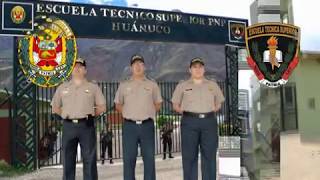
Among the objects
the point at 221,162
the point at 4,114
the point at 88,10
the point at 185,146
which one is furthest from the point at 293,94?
the point at 4,114

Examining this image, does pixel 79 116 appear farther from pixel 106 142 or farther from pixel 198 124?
pixel 106 142

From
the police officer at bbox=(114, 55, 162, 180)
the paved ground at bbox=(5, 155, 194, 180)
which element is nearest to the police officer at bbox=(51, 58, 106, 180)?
the police officer at bbox=(114, 55, 162, 180)

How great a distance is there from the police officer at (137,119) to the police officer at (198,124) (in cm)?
37

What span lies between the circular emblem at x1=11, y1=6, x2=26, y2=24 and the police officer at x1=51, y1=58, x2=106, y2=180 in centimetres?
306

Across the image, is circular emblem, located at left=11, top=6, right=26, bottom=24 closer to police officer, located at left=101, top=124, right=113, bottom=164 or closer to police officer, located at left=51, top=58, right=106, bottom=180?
police officer, located at left=51, top=58, right=106, bottom=180

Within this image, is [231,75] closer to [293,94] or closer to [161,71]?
[293,94]

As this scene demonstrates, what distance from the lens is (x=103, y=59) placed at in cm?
6975

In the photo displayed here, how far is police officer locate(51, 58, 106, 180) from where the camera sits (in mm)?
5258

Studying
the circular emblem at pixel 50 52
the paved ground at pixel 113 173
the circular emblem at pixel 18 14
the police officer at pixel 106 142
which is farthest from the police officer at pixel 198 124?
the police officer at pixel 106 142

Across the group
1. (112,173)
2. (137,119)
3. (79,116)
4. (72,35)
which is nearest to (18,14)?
(72,35)

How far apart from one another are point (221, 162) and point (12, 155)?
494 centimetres

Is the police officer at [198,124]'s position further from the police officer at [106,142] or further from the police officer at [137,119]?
the police officer at [106,142]

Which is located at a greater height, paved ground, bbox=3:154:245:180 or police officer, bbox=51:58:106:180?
police officer, bbox=51:58:106:180

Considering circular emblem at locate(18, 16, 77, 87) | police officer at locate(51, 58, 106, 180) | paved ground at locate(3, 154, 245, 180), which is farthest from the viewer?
paved ground at locate(3, 154, 245, 180)
